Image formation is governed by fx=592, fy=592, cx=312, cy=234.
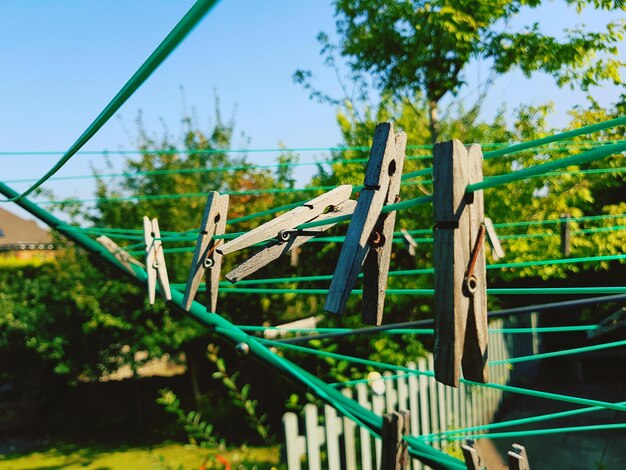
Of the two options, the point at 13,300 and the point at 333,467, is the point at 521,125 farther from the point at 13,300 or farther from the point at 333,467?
the point at 13,300

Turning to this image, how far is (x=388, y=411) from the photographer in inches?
195

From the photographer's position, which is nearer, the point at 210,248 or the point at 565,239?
the point at 210,248

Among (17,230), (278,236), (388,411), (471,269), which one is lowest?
(388,411)

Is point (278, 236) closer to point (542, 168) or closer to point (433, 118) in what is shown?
point (542, 168)

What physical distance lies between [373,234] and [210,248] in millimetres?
1046

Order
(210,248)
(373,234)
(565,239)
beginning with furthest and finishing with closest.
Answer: (565,239)
(210,248)
(373,234)

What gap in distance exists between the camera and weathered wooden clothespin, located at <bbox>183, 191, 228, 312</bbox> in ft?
7.86

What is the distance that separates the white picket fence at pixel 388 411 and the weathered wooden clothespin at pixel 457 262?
2.92 m

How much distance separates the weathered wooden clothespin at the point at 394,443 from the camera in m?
2.29

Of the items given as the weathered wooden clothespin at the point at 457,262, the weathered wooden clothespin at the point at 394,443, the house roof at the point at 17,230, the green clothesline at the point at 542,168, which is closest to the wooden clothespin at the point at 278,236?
the green clothesline at the point at 542,168

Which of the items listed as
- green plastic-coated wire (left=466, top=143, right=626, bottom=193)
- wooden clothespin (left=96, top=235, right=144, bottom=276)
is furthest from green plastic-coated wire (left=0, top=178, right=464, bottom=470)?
green plastic-coated wire (left=466, top=143, right=626, bottom=193)

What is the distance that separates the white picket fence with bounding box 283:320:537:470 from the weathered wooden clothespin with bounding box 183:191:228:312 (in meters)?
1.89

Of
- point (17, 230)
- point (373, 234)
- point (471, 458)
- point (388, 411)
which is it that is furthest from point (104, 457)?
point (17, 230)

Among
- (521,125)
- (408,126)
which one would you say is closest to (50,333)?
(408,126)
